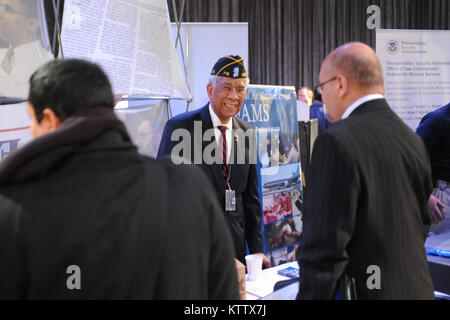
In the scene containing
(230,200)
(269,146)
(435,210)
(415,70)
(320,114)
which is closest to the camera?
(230,200)

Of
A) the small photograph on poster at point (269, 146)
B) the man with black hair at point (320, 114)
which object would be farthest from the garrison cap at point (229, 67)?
the man with black hair at point (320, 114)

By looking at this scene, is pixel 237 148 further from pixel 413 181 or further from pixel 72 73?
pixel 72 73

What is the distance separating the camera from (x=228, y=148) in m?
2.38

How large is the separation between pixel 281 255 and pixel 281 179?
612 millimetres

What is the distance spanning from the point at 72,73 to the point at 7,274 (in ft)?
1.24

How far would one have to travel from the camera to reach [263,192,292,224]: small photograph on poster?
321 centimetres

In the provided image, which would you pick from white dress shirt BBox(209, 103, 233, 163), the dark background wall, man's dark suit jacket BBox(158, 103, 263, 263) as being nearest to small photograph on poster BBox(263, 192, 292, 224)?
man's dark suit jacket BBox(158, 103, 263, 263)

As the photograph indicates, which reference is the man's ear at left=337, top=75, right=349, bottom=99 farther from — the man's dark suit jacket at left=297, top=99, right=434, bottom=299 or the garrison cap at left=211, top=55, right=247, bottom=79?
the garrison cap at left=211, top=55, right=247, bottom=79

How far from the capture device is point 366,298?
116cm

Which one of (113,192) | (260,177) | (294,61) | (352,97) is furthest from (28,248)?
(294,61)

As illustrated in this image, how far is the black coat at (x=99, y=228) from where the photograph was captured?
2.25 ft

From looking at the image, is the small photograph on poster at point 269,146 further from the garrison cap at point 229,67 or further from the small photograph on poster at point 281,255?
the garrison cap at point 229,67

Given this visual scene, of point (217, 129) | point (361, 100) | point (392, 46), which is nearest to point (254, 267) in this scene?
point (361, 100)

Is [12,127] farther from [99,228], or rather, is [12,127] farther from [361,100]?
[361,100]
